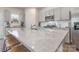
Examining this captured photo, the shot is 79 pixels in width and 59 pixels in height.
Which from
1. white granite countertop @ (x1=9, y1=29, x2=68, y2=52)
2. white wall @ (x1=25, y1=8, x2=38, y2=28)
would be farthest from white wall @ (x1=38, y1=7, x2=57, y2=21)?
white granite countertop @ (x1=9, y1=29, x2=68, y2=52)

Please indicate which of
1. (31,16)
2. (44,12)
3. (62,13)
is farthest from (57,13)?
(31,16)

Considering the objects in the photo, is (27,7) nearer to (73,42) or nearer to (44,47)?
(44,47)

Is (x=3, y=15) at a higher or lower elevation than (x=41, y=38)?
higher

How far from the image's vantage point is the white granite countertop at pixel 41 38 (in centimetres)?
170

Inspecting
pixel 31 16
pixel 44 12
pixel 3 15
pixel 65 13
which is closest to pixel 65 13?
pixel 65 13

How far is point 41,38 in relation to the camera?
1723 millimetres

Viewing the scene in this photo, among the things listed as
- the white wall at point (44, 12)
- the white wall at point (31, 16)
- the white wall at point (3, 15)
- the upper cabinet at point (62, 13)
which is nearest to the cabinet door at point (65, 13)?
the upper cabinet at point (62, 13)

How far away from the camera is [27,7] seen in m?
1.75

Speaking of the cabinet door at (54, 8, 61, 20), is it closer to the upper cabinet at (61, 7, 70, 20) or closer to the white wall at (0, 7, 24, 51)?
the upper cabinet at (61, 7, 70, 20)

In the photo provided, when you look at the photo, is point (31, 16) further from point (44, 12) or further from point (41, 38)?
point (41, 38)

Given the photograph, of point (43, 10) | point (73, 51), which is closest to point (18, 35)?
point (43, 10)

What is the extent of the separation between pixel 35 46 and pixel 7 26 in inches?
16.7

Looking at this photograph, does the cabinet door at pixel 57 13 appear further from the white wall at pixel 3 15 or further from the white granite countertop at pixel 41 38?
the white wall at pixel 3 15

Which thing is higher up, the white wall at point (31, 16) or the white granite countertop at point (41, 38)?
the white wall at point (31, 16)
